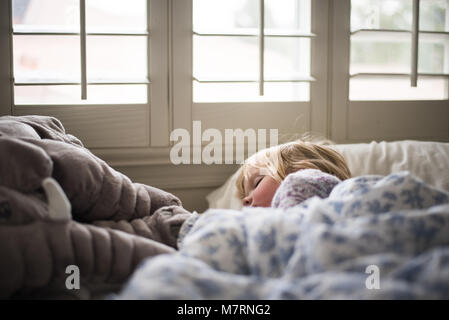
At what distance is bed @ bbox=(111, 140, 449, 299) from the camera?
0.66 m

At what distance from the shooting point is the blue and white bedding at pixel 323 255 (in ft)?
2.17

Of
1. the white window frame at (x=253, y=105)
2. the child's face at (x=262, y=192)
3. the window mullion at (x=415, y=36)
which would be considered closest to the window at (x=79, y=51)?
the white window frame at (x=253, y=105)

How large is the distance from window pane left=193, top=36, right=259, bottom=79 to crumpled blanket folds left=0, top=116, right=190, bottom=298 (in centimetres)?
81

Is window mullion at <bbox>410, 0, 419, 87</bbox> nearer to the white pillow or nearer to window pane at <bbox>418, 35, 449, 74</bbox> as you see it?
window pane at <bbox>418, 35, 449, 74</bbox>

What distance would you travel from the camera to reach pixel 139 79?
5.75 feet

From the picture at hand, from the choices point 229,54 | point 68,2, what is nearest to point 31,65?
point 68,2

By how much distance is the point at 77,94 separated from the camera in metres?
1.75

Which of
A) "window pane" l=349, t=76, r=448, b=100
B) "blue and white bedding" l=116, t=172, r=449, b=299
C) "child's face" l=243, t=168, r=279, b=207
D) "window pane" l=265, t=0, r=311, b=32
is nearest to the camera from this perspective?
"blue and white bedding" l=116, t=172, r=449, b=299

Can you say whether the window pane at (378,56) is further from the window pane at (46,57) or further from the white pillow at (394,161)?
the window pane at (46,57)

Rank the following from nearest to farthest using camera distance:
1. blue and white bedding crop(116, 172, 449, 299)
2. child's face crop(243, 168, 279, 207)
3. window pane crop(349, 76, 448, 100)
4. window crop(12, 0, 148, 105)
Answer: blue and white bedding crop(116, 172, 449, 299), child's face crop(243, 168, 279, 207), window crop(12, 0, 148, 105), window pane crop(349, 76, 448, 100)

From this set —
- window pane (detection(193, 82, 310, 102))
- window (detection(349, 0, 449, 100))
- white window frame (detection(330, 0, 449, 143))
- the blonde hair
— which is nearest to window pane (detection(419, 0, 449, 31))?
window (detection(349, 0, 449, 100))

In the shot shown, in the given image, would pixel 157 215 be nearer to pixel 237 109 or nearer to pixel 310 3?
pixel 237 109

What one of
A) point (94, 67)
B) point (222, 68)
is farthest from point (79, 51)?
point (222, 68)

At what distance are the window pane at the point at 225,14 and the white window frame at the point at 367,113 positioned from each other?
11.9 inches
